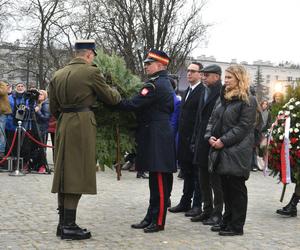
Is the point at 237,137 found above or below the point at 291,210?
above

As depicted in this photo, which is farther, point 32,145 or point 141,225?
point 32,145

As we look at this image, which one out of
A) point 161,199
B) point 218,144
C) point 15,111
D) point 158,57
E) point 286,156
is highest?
point 158,57

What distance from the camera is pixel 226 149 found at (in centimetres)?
645

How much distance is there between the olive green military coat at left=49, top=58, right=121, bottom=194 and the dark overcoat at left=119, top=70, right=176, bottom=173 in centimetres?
68

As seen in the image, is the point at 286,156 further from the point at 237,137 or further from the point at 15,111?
the point at 15,111

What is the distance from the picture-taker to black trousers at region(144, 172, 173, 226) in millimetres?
6613

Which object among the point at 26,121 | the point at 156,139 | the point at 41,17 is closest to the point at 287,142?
the point at 156,139

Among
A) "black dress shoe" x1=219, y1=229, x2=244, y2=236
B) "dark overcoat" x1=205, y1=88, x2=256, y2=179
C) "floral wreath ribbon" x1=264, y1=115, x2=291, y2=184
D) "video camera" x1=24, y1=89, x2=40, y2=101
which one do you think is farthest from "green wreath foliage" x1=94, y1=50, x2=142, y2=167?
"video camera" x1=24, y1=89, x2=40, y2=101

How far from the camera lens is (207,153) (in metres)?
7.12

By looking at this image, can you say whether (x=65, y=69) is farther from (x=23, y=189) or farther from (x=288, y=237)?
(x=23, y=189)

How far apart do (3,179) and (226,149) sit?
20.4 ft

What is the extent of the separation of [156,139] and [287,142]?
2.17 m

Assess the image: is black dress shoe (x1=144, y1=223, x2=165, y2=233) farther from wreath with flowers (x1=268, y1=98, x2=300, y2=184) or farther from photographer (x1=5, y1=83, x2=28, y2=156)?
photographer (x1=5, y1=83, x2=28, y2=156)

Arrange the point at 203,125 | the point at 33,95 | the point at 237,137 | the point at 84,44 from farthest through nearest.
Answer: the point at 33,95
the point at 203,125
the point at 237,137
the point at 84,44
